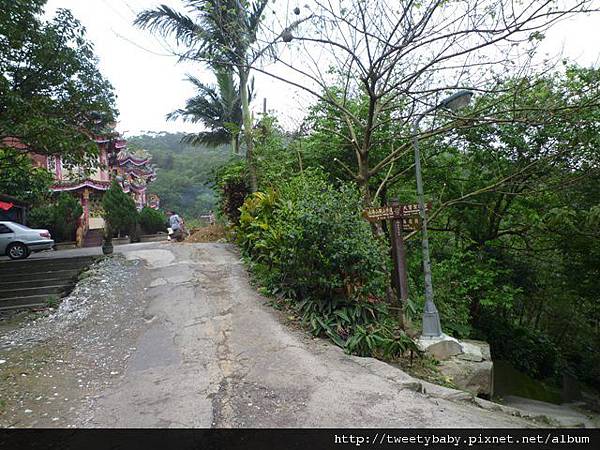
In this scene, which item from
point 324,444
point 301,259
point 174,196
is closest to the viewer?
point 324,444

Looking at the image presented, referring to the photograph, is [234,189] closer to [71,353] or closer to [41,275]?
[41,275]

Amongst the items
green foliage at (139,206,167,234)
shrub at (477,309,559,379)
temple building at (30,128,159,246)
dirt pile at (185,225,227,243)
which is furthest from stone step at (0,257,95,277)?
green foliage at (139,206,167,234)

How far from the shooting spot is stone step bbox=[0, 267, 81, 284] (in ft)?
28.9

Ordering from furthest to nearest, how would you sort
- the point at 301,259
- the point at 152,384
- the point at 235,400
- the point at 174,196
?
the point at 174,196 < the point at 301,259 < the point at 152,384 < the point at 235,400

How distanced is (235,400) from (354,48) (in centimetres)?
498

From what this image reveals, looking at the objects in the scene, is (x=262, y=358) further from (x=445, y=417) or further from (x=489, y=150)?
(x=489, y=150)

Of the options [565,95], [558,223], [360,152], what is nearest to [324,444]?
[360,152]

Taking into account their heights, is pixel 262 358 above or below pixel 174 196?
below

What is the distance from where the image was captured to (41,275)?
8.97 metres

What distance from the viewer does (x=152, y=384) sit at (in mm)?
4066

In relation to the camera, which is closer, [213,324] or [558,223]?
[213,324]

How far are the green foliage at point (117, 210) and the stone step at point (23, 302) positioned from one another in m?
13.2

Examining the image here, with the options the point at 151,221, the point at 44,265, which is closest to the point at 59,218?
the point at 151,221

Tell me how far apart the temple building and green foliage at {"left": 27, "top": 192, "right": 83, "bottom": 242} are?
495 mm
